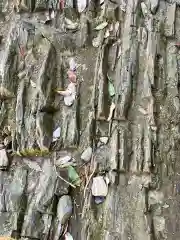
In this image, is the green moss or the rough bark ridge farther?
the green moss

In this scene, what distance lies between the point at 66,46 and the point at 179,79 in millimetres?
371

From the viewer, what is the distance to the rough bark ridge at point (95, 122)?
1216 millimetres

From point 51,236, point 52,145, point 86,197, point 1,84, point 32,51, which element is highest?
point 32,51

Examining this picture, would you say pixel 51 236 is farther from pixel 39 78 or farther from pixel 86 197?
pixel 39 78

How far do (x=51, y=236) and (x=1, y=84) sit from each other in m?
0.49

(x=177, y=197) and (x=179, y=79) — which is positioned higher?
(x=179, y=79)

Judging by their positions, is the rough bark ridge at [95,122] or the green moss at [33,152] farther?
the green moss at [33,152]

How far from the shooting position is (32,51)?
4.65 feet

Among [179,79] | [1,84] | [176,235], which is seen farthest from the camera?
[1,84]

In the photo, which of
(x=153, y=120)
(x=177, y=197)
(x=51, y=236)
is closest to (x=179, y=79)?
(x=153, y=120)

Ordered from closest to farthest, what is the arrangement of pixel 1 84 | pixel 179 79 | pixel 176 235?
1. pixel 176 235
2. pixel 179 79
3. pixel 1 84

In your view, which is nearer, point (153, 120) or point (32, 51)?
point (153, 120)

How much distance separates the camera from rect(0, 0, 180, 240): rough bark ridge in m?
1.22

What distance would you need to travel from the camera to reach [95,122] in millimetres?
1299
